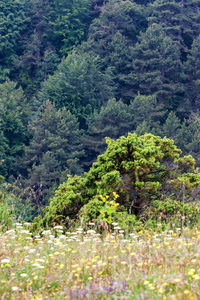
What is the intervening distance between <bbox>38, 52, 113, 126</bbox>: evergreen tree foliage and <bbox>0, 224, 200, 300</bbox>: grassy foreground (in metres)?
28.1

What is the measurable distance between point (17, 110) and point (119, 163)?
24.5 m

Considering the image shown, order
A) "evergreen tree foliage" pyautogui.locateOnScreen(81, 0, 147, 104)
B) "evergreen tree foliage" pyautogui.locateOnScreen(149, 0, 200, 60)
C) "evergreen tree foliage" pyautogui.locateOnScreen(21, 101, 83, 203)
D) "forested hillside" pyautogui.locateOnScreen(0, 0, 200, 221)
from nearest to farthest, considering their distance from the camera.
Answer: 1. "evergreen tree foliage" pyautogui.locateOnScreen(21, 101, 83, 203)
2. "forested hillside" pyautogui.locateOnScreen(0, 0, 200, 221)
3. "evergreen tree foliage" pyautogui.locateOnScreen(81, 0, 147, 104)
4. "evergreen tree foliage" pyautogui.locateOnScreen(149, 0, 200, 60)

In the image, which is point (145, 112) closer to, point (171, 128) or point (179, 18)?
point (171, 128)

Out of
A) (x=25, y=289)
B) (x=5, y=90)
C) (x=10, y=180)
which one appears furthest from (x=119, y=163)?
(x=5, y=90)

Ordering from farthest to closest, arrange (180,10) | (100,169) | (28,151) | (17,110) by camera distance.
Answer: (180,10) < (17,110) < (28,151) < (100,169)

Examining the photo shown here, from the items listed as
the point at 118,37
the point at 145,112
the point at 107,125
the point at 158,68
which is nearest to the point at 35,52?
the point at 118,37

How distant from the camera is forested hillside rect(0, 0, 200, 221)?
2791cm

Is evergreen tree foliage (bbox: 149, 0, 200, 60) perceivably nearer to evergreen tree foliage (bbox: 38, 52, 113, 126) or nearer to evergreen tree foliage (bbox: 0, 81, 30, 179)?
evergreen tree foliage (bbox: 38, 52, 113, 126)

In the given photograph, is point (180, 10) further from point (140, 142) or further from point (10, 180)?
point (140, 142)

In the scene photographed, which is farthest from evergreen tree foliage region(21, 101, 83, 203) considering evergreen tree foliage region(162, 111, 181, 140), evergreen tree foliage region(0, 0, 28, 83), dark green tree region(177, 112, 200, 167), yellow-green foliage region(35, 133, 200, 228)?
yellow-green foliage region(35, 133, 200, 228)

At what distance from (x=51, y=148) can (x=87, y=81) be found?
8328mm

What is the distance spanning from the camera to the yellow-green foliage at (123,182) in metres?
6.49

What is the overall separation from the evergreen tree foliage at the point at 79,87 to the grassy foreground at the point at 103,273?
28118 mm

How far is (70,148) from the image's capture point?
28438 mm
